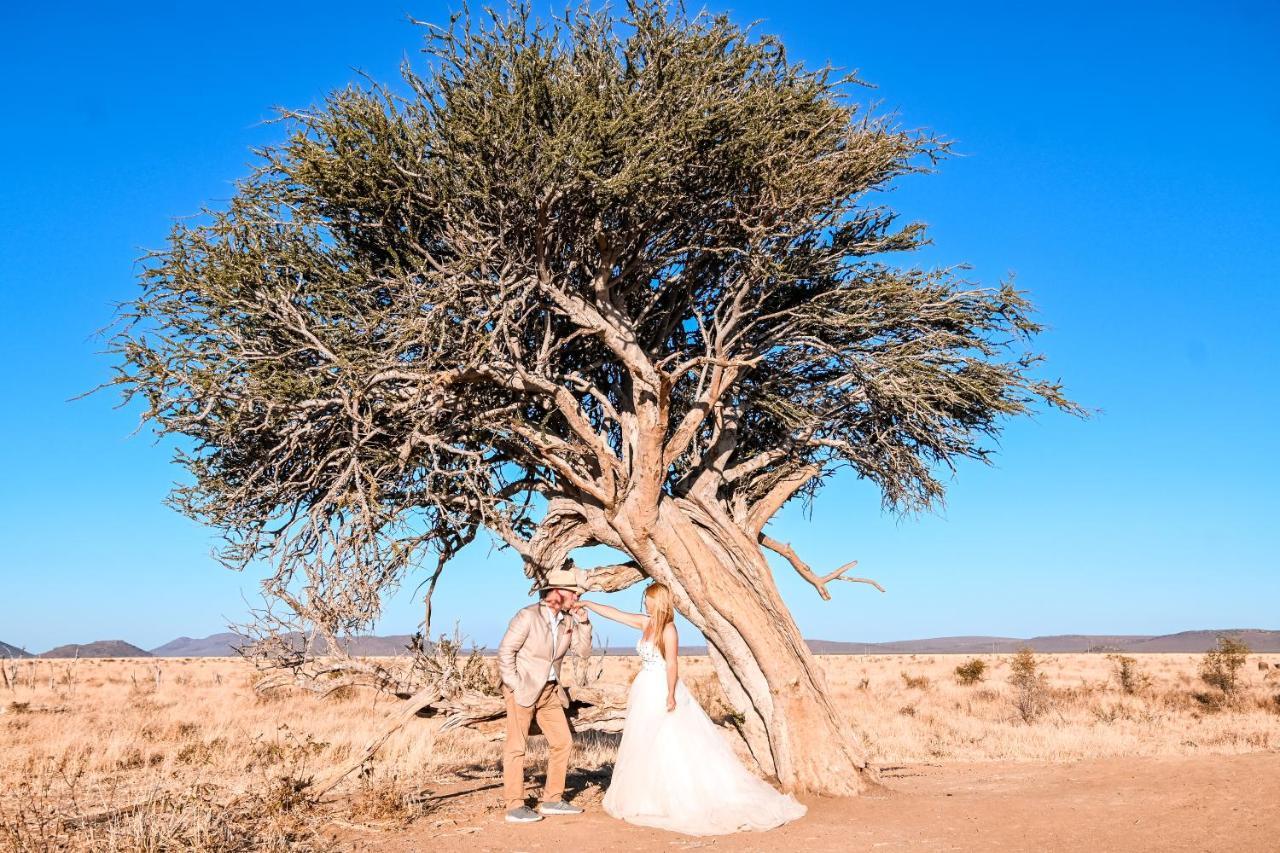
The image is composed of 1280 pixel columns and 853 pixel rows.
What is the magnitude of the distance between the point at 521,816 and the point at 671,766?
1460mm

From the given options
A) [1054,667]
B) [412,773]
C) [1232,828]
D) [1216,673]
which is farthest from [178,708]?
[1054,667]

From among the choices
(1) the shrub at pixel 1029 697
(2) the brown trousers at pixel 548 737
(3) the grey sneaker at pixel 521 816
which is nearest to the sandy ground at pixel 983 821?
(3) the grey sneaker at pixel 521 816

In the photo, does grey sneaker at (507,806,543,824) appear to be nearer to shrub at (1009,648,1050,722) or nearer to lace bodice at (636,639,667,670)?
lace bodice at (636,639,667,670)

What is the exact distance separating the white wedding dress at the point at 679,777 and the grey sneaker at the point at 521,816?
2.34 ft

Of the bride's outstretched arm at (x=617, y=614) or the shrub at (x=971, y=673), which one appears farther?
the shrub at (x=971, y=673)

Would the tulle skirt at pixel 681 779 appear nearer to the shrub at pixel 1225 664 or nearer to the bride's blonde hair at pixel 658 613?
the bride's blonde hair at pixel 658 613

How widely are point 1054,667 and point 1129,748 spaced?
32.6 meters

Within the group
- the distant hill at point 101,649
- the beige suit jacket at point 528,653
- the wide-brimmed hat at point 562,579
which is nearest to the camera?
the beige suit jacket at point 528,653

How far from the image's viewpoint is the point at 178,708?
24938 mm

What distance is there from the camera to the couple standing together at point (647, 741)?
906 cm

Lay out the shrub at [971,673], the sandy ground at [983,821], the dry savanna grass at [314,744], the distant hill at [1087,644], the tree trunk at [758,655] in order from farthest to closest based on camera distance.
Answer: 1. the distant hill at [1087,644]
2. the shrub at [971,673]
3. the tree trunk at [758,655]
4. the dry savanna grass at [314,744]
5. the sandy ground at [983,821]

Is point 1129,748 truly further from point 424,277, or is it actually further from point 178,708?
point 178,708

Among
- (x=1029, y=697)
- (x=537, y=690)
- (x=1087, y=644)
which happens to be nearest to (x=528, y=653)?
(x=537, y=690)

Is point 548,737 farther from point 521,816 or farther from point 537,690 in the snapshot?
point 521,816
